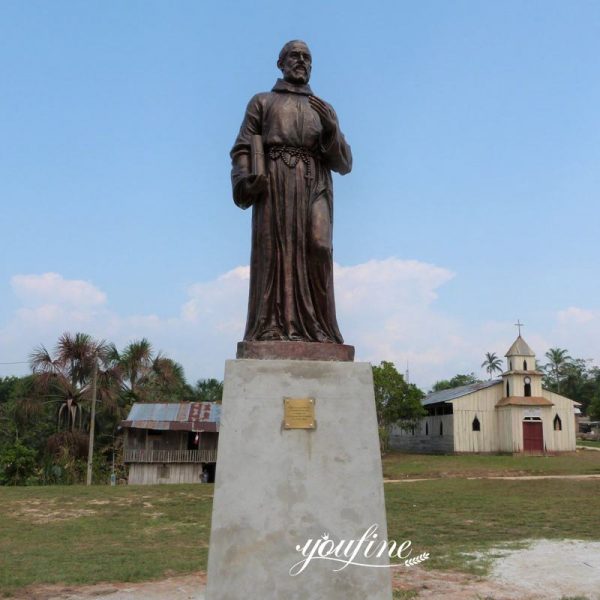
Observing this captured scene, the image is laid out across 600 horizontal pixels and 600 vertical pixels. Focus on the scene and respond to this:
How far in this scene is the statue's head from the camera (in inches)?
222

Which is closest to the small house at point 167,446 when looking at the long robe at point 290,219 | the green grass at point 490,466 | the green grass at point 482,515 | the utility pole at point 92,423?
the utility pole at point 92,423

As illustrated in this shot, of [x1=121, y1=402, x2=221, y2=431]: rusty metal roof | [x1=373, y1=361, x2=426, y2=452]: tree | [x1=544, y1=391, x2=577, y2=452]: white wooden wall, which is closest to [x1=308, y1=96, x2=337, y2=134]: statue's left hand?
[x1=121, y1=402, x2=221, y2=431]: rusty metal roof

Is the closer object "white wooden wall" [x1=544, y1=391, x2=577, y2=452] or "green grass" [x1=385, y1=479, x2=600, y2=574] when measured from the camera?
"green grass" [x1=385, y1=479, x2=600, y2=574]

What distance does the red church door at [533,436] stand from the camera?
35500 millimetres

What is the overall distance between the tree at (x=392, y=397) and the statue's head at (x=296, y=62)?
3029 cm

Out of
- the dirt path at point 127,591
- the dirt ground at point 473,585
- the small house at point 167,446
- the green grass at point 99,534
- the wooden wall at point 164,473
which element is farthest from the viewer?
the wooden wall at point 164,473

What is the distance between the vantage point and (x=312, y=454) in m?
4.54

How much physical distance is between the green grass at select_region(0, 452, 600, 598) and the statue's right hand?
5.81 metres

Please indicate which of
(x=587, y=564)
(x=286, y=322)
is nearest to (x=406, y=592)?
(x=587, y=564)

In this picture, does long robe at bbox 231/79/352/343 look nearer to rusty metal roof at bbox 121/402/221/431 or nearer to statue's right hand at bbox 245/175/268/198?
statue's right hand at bbox 245/175/268/198

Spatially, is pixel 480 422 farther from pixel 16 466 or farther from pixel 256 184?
pixel 256 184

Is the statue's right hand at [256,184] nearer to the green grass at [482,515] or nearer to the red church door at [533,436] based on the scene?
the green grass at [482,515]

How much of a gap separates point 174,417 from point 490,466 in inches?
576

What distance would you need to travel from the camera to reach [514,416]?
35.6 m
